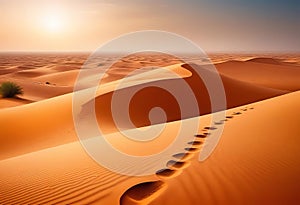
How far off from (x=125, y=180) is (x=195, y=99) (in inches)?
357

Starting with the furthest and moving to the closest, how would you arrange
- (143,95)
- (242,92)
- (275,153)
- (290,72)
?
(290,72) < (242,92) < (143,95) < (275,153)

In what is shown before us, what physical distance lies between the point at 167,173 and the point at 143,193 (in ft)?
2.04

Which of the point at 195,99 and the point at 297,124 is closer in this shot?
the point at 297,124

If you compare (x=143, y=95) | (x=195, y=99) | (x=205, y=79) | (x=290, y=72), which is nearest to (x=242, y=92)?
(x=205, y=79)

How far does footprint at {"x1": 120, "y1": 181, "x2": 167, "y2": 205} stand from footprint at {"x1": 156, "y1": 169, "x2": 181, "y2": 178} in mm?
231

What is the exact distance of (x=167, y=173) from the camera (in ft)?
13.6

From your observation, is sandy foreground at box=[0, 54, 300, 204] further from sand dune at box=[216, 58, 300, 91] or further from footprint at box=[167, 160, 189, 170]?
sand dune at box=[216, 58, 300, 91]

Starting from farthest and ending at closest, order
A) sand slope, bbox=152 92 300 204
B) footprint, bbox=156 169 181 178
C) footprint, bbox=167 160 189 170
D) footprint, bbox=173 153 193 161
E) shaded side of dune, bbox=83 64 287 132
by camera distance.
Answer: shaded side of dune, bbox=83 64 287 132 < footprint, bbox=173 153 193 161 < footprint, bbox=167 160 189 170 < footprint, bbox=156 169 181 178 < sand slope, bbox=152 92 300 204

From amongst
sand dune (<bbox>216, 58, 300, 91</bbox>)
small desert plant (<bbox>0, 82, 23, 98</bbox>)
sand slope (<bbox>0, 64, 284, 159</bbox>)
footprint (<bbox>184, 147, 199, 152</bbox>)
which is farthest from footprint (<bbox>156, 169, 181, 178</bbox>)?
sand dune (<bbox>216, 58, 300, 91</bbox>)

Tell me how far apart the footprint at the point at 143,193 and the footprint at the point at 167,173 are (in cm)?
23

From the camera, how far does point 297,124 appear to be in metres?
6.18

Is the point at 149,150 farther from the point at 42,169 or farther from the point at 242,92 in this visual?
the point at 242,92

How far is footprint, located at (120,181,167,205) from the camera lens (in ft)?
11.2

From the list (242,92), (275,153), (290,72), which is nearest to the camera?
(275,153)
